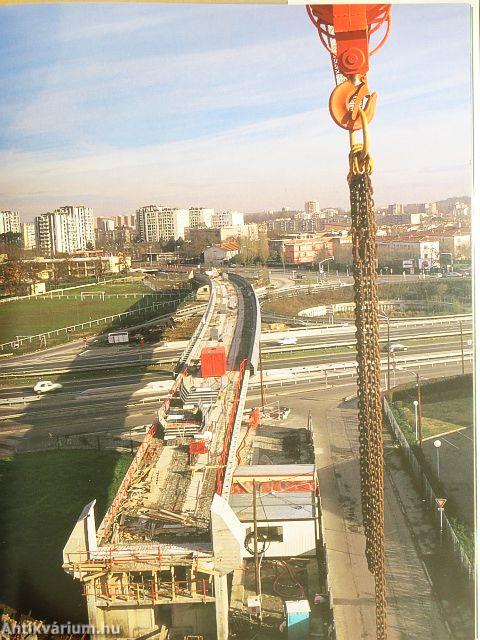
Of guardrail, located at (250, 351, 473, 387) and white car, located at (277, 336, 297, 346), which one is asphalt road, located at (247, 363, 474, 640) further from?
white car, located at (277, 336, 297, 346)

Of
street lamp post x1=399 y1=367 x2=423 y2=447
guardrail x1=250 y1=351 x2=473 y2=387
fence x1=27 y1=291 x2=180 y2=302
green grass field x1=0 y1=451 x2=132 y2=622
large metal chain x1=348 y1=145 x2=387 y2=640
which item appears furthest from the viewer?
street lamp post x1=399 y1=367 x2=423 y2=447

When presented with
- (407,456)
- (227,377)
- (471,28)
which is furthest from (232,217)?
(407,456)

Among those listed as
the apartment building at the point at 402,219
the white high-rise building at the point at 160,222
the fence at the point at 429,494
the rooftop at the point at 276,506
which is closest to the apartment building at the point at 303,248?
the apartment building at the point at 402,219

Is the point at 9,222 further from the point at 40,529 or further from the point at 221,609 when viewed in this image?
the point at 221,609

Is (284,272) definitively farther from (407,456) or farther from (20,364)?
(20,364)

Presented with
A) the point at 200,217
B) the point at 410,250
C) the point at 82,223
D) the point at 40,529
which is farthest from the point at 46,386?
the point at 410,250

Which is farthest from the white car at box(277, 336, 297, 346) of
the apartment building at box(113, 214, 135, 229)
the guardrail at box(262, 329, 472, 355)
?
the apartment building at box(113, 214, 135, 229)

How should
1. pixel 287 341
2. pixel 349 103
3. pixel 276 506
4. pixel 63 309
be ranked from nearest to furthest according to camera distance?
pixel 349 103
pixel 276 506
pixel 63 309
pixel 287 341
